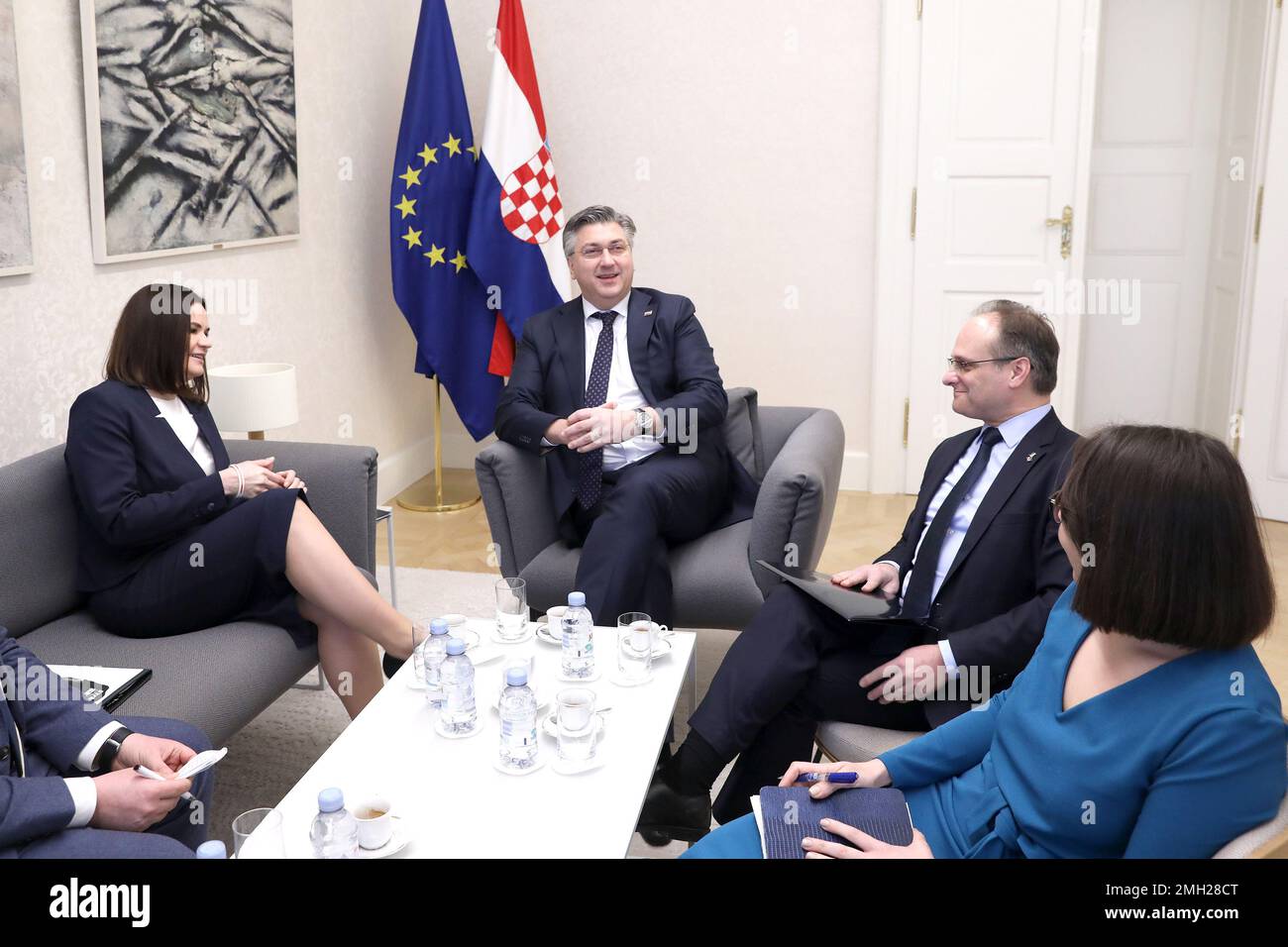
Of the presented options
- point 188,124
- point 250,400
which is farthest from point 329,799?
point 188,124

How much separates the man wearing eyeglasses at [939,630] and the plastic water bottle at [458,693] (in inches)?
19.2

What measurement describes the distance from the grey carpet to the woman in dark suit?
25 cm

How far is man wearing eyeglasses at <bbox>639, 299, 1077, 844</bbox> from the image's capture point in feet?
7.21

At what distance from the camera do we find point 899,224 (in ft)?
16.3

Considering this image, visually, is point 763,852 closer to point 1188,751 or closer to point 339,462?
point 1188,751

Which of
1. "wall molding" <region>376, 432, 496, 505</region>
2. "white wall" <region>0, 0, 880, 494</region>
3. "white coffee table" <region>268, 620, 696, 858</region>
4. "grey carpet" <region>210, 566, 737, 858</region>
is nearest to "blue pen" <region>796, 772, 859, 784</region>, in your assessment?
"white coffee table" <region>268, 620, 696, 858</region>

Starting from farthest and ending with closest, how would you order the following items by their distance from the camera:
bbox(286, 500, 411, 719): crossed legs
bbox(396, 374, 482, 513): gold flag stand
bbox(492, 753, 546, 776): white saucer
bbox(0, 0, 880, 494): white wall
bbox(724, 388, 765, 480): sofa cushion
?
bbox(396, 374, 482, 513): gold flag stand → bbox(0, 0, 880, 494): white wall → bbox(724, 388, 765, 480): sofa cushion → bbox(286, 500, 411, 719): crossed legs → bbox(492, 753, 546, 776): white saucer

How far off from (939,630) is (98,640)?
1.81 metres

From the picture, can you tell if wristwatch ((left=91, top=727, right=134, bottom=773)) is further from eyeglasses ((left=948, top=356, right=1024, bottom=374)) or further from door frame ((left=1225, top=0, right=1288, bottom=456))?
door frame ((left=1225, top=0, right=1288, bottom=456))

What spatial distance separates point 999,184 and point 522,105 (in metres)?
2.03

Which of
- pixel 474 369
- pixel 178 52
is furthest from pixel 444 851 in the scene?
pixel 474 369

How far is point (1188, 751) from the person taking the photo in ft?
4.29

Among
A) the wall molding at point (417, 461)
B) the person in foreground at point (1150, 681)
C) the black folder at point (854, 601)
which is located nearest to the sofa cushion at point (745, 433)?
the black folder at point (854, 601)

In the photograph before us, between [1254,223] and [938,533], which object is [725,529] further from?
[1254,223]
